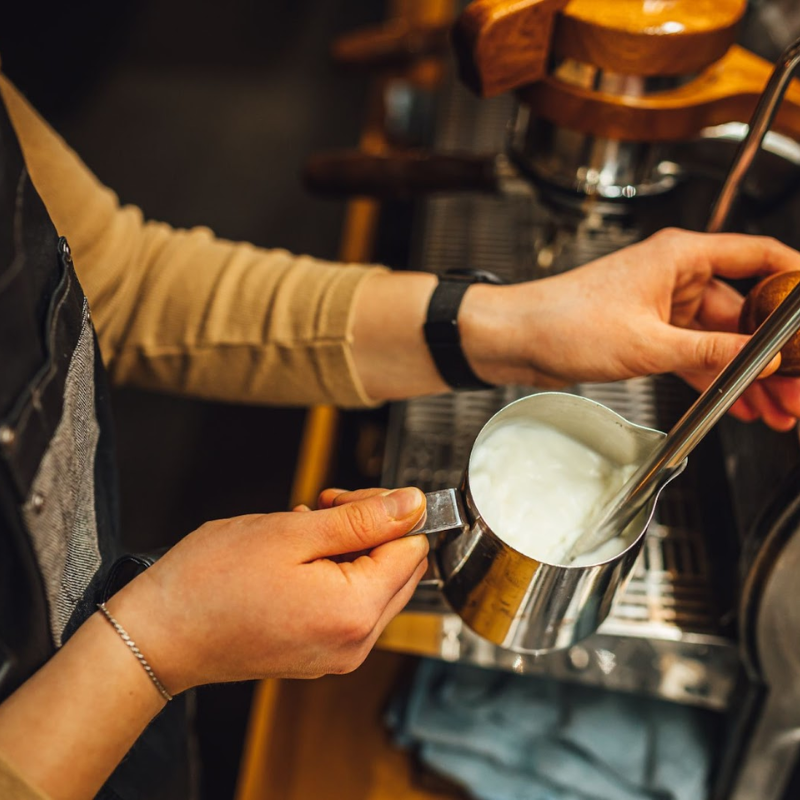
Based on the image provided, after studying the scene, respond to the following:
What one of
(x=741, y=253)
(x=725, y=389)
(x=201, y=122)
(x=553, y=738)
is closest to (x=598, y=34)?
(x=741, y=253)

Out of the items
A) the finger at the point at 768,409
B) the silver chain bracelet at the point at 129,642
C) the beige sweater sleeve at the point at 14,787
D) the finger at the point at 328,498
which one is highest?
the finger at the point at 768,409

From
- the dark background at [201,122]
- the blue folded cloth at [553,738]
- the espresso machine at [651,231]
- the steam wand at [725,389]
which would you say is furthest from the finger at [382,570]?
the dark background at [201,122]

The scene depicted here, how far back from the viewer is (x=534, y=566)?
0.43 meters

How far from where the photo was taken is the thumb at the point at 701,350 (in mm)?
532

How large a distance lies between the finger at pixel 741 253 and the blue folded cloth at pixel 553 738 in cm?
48

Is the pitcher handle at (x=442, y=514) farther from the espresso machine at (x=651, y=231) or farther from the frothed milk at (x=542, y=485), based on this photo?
the espresso machine at (x=651, y=231)

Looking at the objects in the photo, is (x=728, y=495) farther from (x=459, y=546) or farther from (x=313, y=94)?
(x=313, y=94)

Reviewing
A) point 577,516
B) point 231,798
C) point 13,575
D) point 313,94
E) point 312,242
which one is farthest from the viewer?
point 313,94

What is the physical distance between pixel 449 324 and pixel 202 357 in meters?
0.24

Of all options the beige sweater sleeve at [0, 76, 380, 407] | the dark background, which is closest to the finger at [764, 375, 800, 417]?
the beige sweater sleeve at [0, 76, 380, 407]

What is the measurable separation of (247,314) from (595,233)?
0.34 metres

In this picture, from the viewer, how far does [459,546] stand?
473 millimetres

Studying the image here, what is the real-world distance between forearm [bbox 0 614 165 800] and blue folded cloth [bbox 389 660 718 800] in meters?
0.49

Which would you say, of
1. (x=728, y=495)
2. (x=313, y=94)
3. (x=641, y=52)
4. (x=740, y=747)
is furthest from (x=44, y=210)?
(x=313, y=94)
